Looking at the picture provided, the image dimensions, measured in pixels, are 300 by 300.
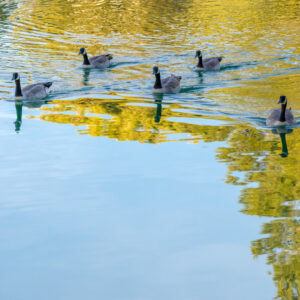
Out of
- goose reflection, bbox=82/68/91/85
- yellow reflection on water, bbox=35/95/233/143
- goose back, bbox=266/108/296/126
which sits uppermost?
A: goose back, bbox=266/108/296/126

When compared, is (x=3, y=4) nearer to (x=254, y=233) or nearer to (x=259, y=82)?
(x=259, y=82)

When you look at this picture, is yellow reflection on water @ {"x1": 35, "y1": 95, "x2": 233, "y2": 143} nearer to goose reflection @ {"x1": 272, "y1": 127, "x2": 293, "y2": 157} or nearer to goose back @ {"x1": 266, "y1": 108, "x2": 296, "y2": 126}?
goose back @ {"x1": 266, "y1": 108, "x2": 296, "y2": 126}

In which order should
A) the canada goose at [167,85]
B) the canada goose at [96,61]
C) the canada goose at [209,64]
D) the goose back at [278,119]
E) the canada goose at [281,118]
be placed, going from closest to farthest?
the canada goose at [281,118] < the goose back at [278,119] < the canada goose at [167,85] < the canada goose at [209,64] < the canada goose at [96,61]

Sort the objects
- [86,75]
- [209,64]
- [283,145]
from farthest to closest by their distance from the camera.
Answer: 1. [86,75]
2. [209,64]
3. [283,145]

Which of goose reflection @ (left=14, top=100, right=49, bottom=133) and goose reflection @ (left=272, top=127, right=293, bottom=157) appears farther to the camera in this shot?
goose reflection @ (left=14, top=100, right=49, bottom=133)

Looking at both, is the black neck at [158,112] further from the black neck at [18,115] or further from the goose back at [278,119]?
the black neck at [18,115]

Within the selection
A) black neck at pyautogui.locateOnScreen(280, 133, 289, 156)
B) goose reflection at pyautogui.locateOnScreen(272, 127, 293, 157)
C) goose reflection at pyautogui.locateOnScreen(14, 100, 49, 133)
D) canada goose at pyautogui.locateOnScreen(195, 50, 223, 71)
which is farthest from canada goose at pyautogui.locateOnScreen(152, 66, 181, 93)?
black neck at pyautogui.locateOnScreen(280, 133, 289, 156)

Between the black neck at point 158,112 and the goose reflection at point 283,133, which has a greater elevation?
the goose reflection at point 283,133

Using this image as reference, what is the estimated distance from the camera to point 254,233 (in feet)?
39.2

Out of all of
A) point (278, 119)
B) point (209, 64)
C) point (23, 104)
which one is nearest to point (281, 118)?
point (278, 119)

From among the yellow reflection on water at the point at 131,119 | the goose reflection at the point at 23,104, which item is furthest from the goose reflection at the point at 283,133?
the goose reflection at the point at 23,104

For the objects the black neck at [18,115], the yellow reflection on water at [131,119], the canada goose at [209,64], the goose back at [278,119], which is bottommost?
the black neck at [18,115]

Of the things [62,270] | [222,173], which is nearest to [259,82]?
[222,173]

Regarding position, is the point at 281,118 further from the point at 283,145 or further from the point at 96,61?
the point at 96,61
